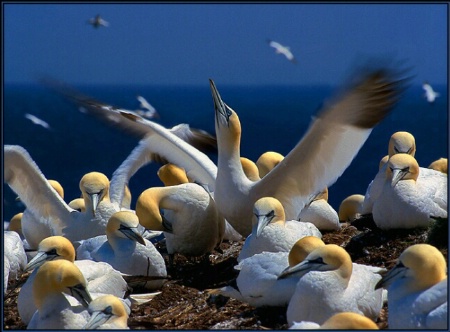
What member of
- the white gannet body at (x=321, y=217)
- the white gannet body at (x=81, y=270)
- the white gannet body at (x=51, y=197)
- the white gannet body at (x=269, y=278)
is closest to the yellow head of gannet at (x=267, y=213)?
the white gannet body at (x=269, y=278)

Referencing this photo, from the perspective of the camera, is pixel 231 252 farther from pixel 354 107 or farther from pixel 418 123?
pixel 418 123

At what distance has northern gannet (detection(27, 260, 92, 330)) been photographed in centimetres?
633

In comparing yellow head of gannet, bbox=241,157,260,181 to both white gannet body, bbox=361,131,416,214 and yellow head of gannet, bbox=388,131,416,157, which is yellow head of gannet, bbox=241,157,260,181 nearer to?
white gannet body, bbox=361,131,416,214

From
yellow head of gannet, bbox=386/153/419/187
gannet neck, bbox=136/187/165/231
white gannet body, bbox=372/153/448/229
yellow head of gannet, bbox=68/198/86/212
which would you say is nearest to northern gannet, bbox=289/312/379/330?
white gannet body, bbox=372/153/448/229

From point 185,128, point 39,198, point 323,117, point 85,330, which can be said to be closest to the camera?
point 85,330

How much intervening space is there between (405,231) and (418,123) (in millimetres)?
71048

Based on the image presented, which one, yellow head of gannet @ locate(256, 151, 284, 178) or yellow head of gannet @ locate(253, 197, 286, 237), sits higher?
yellow head of gannet @ locate(253, 197, 286, 237)

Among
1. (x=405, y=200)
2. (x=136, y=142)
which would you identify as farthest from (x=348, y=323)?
(x=136, y=142)

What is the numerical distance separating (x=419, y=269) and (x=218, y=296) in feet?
6.35

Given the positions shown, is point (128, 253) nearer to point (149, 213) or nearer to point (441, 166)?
point (149, 213)

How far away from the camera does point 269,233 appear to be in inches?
302

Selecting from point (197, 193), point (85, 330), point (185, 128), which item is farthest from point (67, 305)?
point (185, 128)

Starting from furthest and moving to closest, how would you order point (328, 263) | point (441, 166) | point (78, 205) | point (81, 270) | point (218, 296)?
point (441, 166)
point (78, 205)
point (218, 296)
point (81, 270)
point (328, 263)

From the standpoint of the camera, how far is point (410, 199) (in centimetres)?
816
